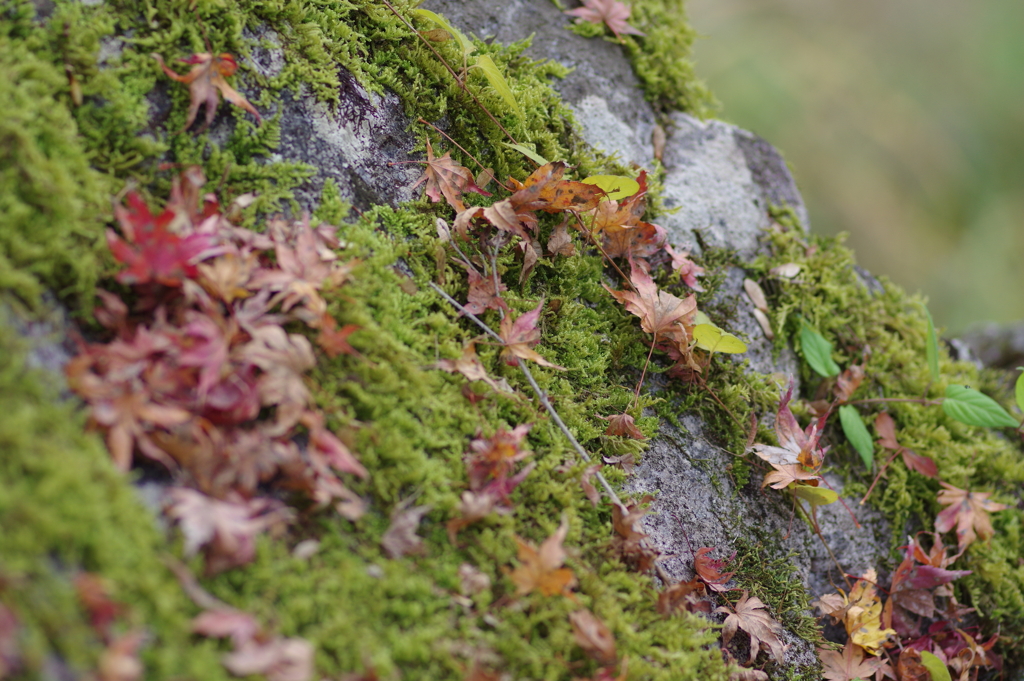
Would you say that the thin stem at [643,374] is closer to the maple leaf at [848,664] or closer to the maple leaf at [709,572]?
the maple leaf at [709,572]

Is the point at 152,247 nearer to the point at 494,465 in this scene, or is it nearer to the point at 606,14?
the point at 494,465

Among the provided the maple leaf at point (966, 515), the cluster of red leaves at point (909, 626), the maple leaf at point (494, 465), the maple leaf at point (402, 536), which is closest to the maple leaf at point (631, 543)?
the maple leaf at point (494, 465)

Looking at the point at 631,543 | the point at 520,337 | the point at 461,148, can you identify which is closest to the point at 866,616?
the point at 631,543

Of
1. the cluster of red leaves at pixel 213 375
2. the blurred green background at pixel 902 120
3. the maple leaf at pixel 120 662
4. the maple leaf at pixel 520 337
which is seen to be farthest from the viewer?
the blurred green background at pixel 902 120

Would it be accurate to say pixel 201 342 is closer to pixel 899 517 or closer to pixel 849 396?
pixel 849 396

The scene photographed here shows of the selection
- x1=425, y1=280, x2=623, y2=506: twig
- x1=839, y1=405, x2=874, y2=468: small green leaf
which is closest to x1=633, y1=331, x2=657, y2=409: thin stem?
x1=425, y1=280, x2=623, y2=506: twig

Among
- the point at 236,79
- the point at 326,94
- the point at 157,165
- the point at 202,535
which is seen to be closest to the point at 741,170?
the point at 326,94

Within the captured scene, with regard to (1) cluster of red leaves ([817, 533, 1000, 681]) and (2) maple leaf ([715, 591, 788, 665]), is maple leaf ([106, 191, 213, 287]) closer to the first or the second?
(2) maple leaf ([715, 591, 788, 665])
